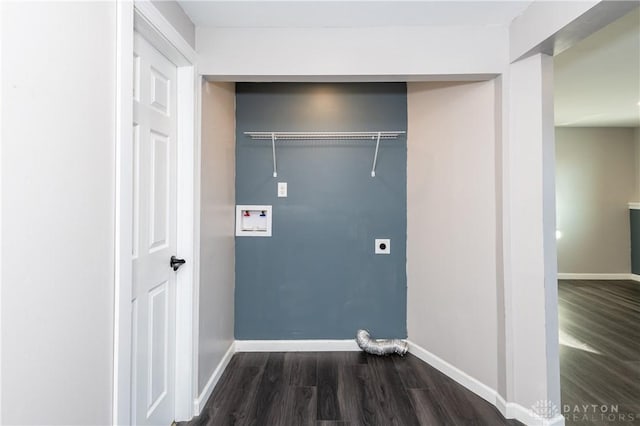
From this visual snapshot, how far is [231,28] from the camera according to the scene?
6.40ft

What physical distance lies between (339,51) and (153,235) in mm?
1512

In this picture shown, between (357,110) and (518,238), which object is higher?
(357,110)

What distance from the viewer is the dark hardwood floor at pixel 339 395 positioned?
6.14 feet

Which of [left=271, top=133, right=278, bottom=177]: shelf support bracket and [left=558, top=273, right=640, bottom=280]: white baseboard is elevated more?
[left=271, top=133, right=278, bottom=177]: shelf support bracket

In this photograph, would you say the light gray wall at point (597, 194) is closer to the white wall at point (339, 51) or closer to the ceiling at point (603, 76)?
the ceiling at point (603, 76)

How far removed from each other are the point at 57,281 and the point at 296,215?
6.18 feet

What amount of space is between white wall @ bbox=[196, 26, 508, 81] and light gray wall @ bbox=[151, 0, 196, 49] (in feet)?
0.23

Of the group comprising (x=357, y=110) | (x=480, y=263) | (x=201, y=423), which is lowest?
(x=201, y=423)

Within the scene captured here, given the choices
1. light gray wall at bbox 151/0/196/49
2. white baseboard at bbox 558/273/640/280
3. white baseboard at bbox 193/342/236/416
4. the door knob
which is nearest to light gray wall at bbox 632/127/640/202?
white baseboard at bbox 558/273/640/280

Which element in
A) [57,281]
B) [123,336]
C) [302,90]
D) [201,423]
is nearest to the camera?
[57,281]

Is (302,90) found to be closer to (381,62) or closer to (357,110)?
(357,110)

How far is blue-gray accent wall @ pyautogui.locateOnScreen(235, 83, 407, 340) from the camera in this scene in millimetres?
2717

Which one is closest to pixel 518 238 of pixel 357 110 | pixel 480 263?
pixel 480 263

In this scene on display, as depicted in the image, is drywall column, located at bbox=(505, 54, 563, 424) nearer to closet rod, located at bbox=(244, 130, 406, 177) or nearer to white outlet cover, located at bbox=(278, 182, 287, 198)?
closet rod, located at bbox=(244, 130, 406, 177)
